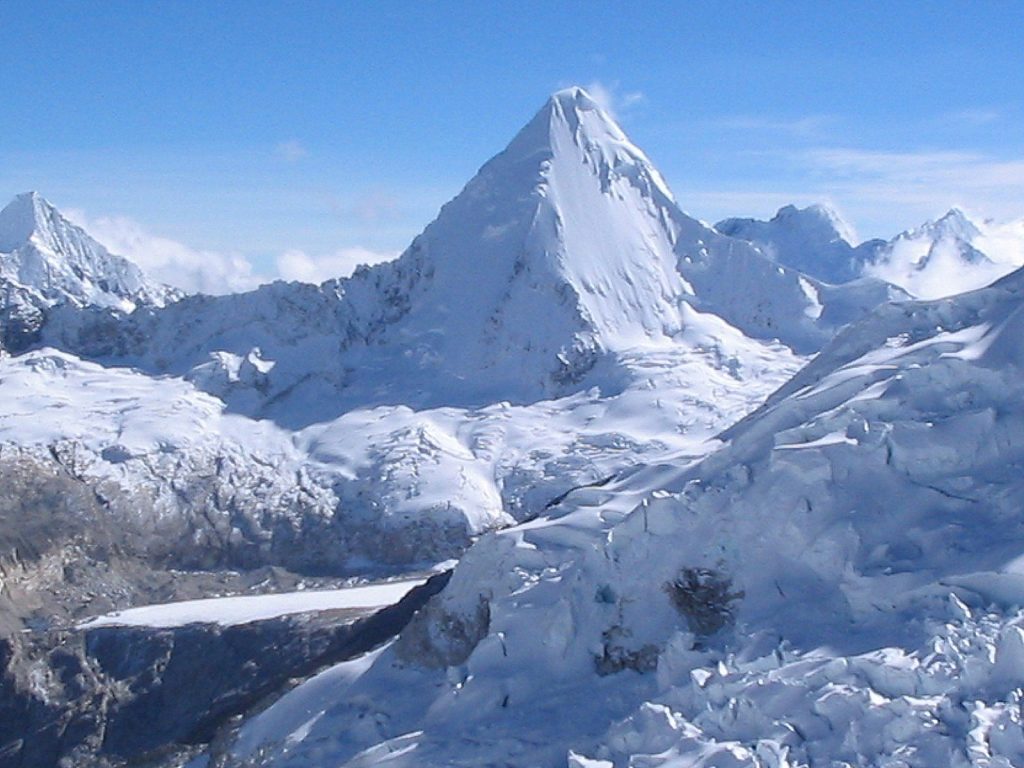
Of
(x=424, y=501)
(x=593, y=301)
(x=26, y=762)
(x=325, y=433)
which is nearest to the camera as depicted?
(x=26, y=762)

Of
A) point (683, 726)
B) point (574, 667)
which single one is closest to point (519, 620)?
point (574, 667)

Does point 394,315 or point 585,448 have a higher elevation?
point 394,315

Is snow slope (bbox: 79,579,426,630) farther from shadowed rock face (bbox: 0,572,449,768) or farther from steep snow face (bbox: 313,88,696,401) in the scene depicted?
steep snow face (bbox: 313,88,696,401)

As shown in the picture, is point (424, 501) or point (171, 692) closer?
point (171, 692)

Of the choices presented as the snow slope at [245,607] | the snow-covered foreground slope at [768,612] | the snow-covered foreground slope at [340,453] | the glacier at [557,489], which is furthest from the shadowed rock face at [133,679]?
the snow-covered foreground slope at [768,612]

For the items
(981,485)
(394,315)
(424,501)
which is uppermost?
(394,315)

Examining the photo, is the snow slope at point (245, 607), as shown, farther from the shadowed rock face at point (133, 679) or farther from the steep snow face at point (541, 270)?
the steep snow face at point (541, 270)

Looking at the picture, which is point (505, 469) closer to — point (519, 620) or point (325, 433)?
point (325, 433)

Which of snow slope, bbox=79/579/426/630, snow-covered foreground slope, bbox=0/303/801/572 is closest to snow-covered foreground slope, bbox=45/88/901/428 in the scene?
snow-covered foreground slope, bbox=0/303/801/572
